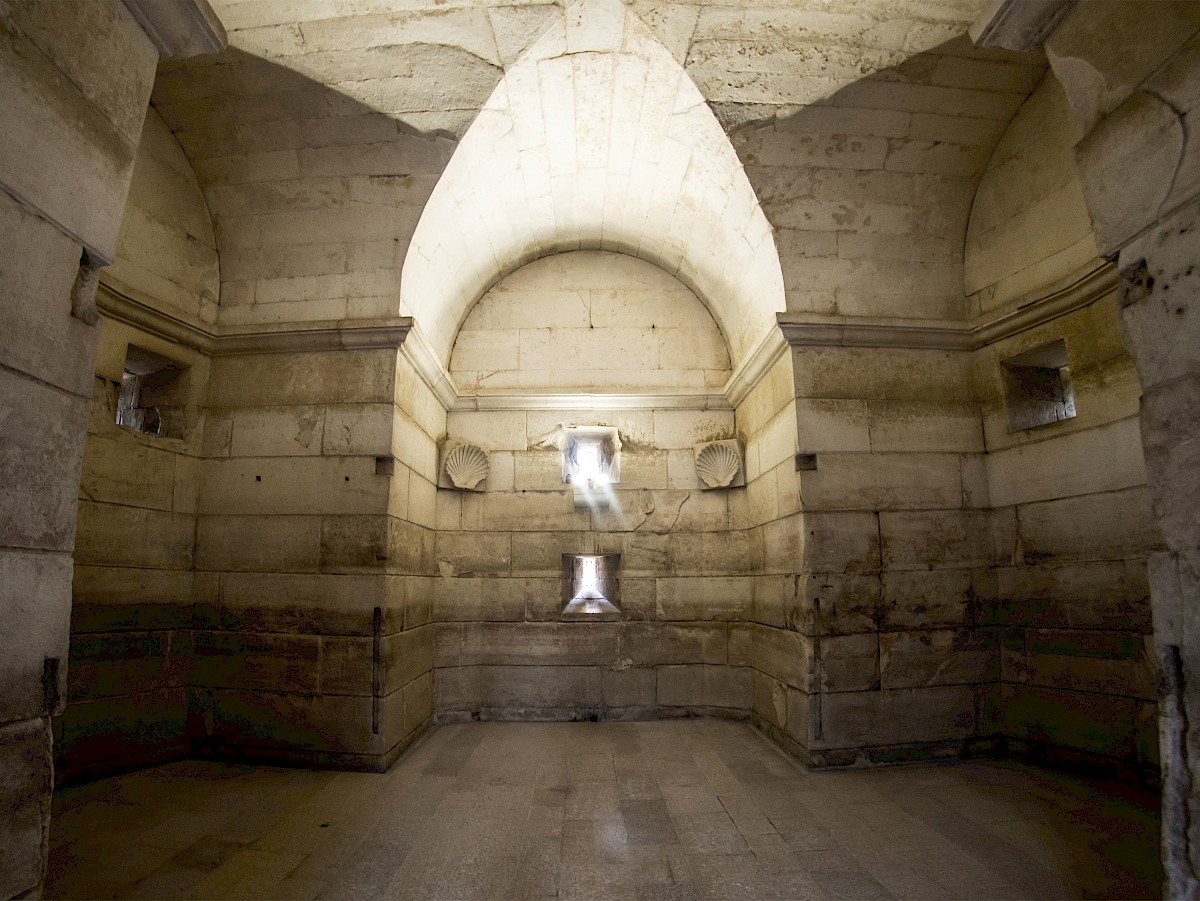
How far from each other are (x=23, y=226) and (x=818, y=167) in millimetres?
4204

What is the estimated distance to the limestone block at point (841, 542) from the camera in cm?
431

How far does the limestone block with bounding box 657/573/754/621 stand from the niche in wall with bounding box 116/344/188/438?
3909 millimetres

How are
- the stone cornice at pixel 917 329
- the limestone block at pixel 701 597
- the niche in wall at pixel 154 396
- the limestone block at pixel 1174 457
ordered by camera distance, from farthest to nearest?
1. the limestone block at pixel 701 597
2. the niche in wall at pixel 154 396
3. the stone cornice at pixel 917 329
4. the limestone block at pixel 1174 457

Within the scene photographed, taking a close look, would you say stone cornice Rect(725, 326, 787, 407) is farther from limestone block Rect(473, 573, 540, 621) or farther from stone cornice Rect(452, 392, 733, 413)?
limestone block Rect(473, 573, 540, 621)

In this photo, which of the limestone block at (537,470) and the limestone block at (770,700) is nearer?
the limestone block at (770,700)

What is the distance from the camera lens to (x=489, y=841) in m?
3.00

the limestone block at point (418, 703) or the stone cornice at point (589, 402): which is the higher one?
the stone cornice at point (589, 402)

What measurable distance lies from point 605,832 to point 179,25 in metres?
3.76

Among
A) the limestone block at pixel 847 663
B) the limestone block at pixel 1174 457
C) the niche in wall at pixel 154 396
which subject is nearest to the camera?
the limestone block at pixel 1174 457

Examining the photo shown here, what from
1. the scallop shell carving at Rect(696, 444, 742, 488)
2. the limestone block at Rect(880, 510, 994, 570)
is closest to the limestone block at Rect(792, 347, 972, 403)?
the limestone block at Rect(880, 510, 994, 570)

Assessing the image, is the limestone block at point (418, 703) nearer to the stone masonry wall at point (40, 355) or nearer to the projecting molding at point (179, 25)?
the stone masonry wall at point (40, 355)

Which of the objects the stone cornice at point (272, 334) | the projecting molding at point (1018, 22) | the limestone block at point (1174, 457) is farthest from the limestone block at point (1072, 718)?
the stone cornice at point (272, 334)

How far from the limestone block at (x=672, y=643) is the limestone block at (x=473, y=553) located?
89cm

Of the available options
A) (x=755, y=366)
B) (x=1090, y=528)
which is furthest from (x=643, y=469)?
(x=1090, y=528)
